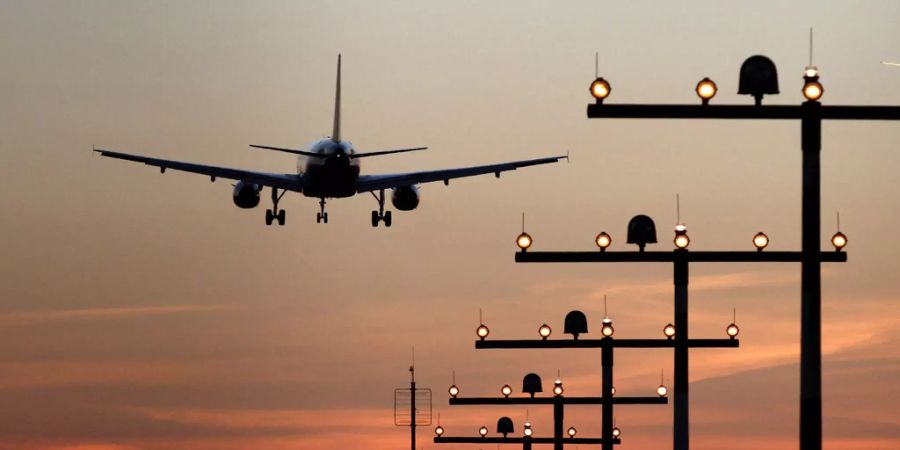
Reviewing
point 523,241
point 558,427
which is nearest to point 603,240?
point 523,241

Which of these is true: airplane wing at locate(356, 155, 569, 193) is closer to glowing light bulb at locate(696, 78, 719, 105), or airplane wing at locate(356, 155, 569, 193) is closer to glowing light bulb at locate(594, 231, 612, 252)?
glowing light bulb at locate(594, 231, 612, 252)

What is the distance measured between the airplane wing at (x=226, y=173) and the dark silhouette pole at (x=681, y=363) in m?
54.0

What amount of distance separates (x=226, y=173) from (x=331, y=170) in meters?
11.4

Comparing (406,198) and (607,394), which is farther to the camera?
(406,198)

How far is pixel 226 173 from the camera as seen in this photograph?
371 ft

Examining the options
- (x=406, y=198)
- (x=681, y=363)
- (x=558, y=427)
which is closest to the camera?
(x=681, y=363)

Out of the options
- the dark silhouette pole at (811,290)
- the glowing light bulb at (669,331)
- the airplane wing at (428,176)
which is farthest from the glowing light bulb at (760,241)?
the airplane wing at (428,176)

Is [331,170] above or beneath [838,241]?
above

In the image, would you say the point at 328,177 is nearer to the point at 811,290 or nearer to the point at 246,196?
the point at 246,196

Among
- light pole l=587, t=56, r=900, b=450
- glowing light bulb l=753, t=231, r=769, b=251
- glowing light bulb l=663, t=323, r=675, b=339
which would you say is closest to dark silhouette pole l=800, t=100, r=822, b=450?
light pole l=587, t=56, r=900, b=450

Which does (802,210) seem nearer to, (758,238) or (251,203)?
(758,238)

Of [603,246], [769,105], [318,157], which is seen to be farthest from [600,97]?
[318,157]

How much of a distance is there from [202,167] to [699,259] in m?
63.9

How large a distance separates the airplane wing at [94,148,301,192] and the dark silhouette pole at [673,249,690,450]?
177 ft
